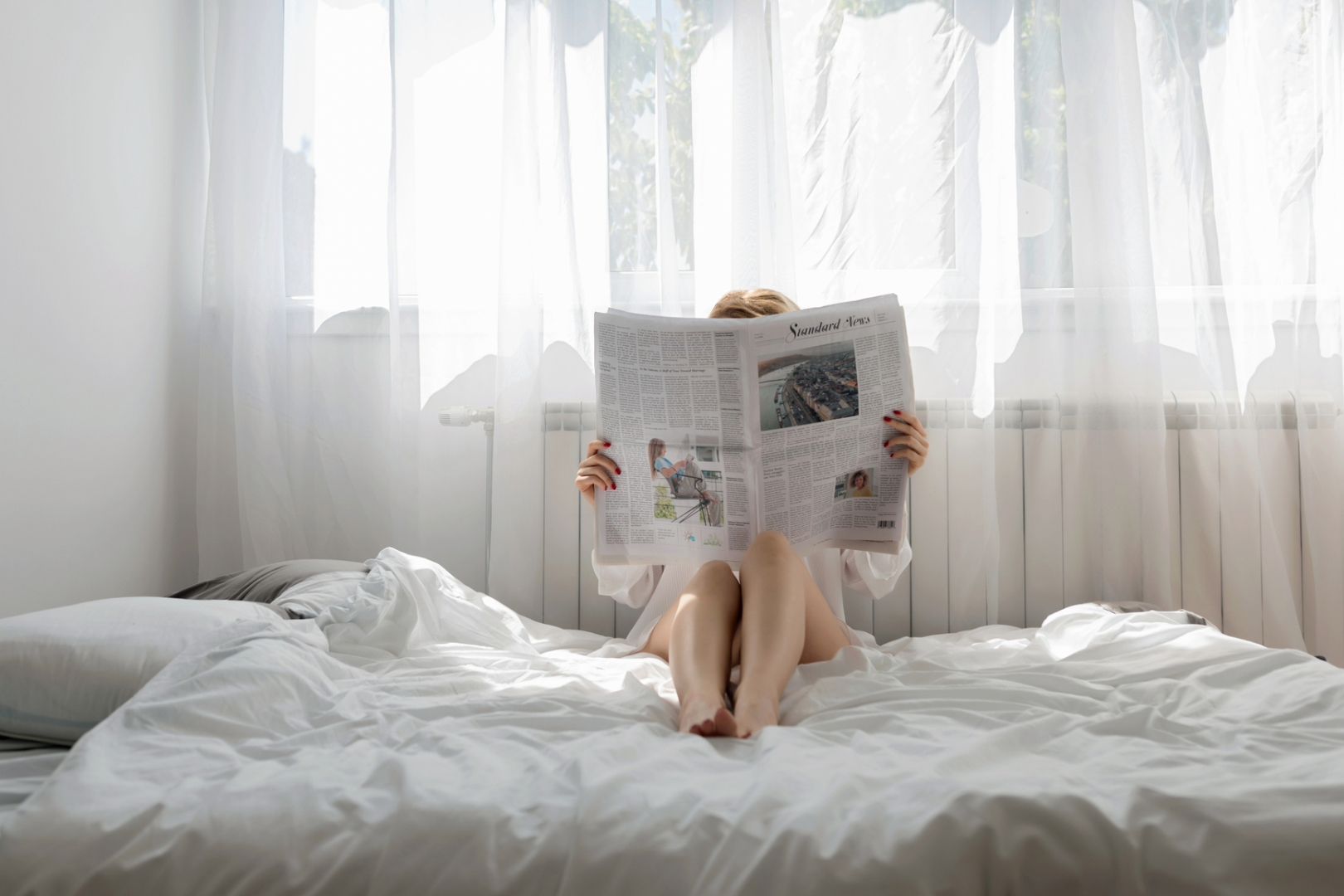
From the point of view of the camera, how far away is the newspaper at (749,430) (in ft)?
4.72

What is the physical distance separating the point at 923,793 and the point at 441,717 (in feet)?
1.78

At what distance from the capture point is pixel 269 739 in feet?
3.05

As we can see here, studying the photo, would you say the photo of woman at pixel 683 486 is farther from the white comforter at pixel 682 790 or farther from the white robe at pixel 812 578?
the white comforter at pixel 682 790

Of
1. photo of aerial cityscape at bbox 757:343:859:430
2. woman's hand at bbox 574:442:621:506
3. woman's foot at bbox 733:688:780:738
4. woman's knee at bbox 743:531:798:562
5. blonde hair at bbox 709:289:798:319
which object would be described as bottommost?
woman's foot at bbox 733:688:780:738

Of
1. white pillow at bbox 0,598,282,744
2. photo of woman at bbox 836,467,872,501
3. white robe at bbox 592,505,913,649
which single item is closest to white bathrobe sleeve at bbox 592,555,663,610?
white robe at bbox 592,505,913,649

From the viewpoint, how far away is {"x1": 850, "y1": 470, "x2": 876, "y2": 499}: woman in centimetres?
149

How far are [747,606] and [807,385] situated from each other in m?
0.36

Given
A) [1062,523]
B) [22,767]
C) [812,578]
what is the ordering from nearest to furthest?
[22,767] → [812,578] → [1062,523]

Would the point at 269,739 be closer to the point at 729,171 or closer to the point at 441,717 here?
the point at 441,717

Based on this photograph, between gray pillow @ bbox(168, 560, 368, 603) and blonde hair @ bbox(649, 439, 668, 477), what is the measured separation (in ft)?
1.81

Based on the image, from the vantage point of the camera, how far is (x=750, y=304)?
1.65 metres

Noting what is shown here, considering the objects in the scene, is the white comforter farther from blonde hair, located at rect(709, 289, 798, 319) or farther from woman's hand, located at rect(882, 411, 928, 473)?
blonde hair, located at rect(709, 289, 798, 319)

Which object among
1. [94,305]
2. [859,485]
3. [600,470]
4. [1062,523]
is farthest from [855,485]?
[94,305]

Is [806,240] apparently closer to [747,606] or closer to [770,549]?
[770,549]
